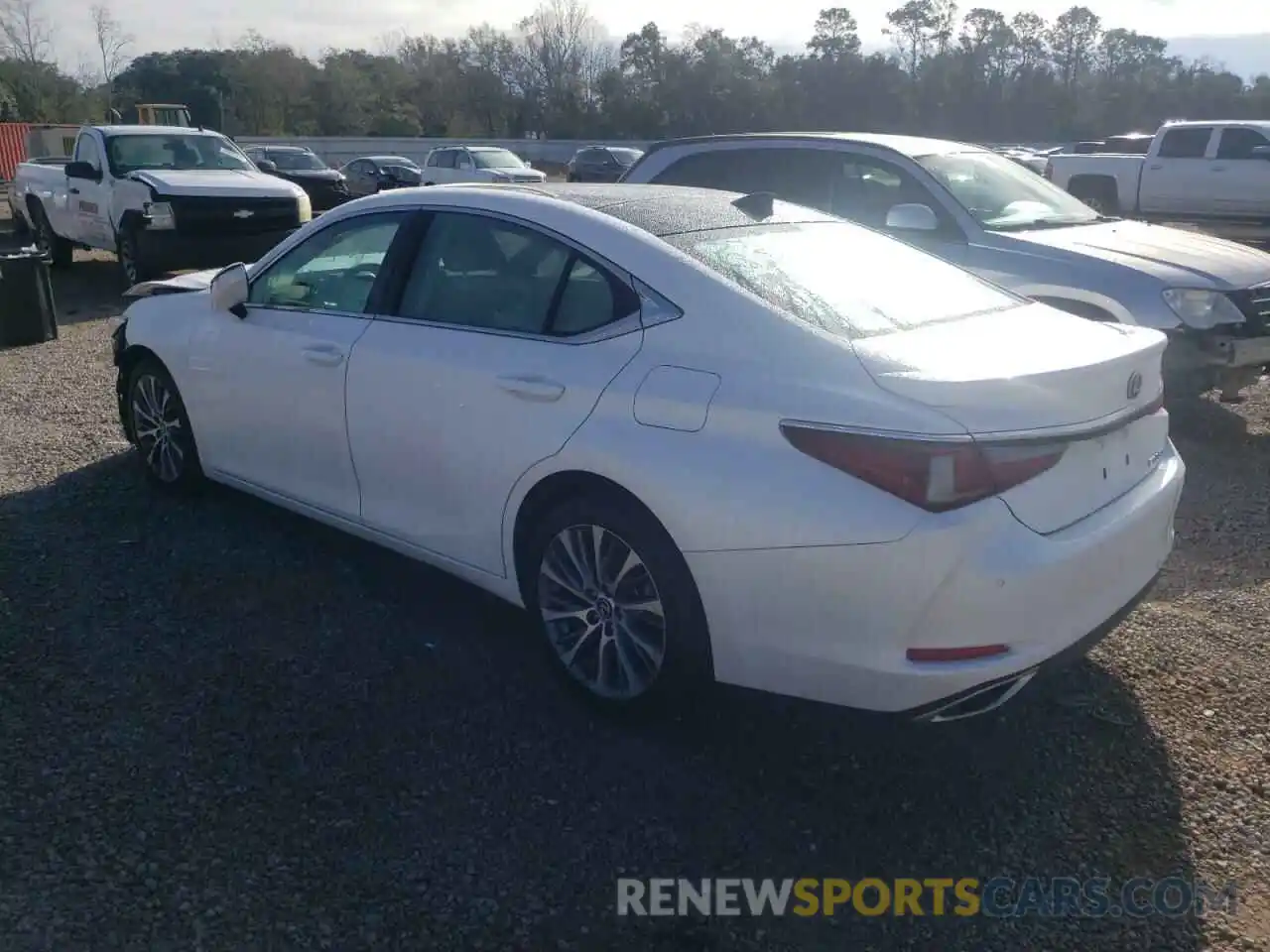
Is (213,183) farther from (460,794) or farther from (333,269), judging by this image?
(460,794)

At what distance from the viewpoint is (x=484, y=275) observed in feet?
13.3

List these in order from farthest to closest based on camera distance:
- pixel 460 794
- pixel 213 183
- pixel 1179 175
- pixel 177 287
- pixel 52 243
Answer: pixel 1179 175 → pixel 52 243 → pixel 213 183 → pixel 177 287 → pixel 460 794

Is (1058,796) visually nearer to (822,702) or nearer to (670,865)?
(822,702)

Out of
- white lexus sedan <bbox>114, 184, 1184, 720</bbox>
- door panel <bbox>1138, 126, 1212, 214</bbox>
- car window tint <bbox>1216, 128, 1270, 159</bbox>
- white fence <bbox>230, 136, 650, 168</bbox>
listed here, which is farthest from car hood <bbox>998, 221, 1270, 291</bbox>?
white fence <bbox>230, 136, 650, 168</bbox>

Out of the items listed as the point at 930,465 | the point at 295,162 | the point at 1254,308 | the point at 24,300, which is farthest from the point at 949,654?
the point at 295,162

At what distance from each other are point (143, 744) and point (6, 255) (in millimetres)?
8647

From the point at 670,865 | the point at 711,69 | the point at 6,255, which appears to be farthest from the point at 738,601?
the point at 711,69

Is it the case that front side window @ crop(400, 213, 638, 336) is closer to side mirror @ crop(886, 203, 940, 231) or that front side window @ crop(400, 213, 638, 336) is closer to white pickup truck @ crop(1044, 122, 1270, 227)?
side mirror @ crop(886, 203, 940, 231)

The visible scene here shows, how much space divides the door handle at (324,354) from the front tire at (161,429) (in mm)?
1189

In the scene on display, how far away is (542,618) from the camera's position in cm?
377

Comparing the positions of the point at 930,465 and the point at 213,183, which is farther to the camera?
the point at 213,183

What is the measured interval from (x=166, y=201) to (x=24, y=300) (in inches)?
109

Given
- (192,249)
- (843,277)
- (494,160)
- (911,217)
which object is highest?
(843,277)

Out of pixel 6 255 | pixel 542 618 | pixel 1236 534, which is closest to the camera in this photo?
pixel 542 618
